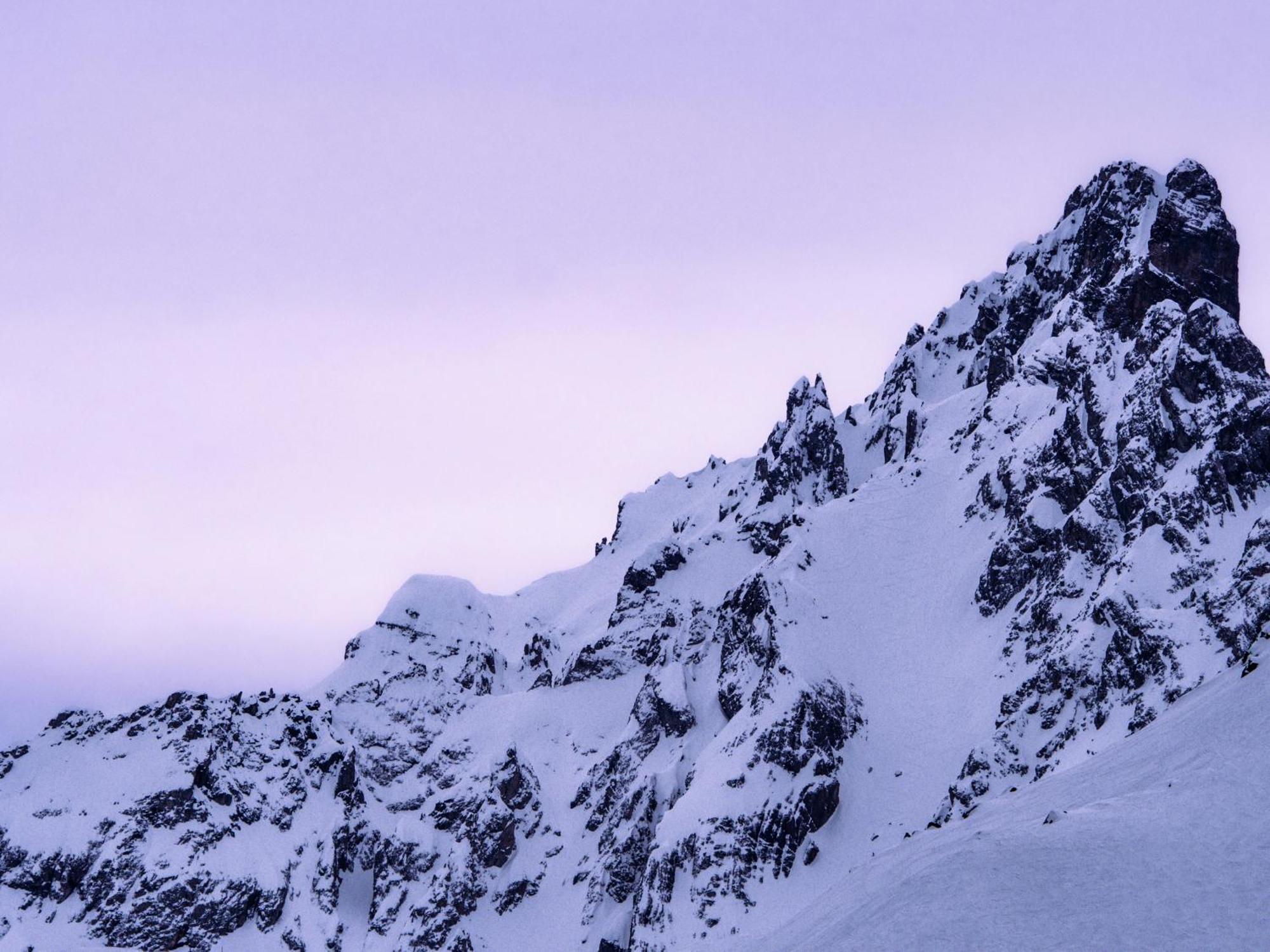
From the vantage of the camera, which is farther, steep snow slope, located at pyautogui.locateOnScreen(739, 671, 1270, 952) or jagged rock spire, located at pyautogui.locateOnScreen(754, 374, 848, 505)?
jagged rock spire, located at pyautogui.locateOnScreen(754, 374, 848, 505)

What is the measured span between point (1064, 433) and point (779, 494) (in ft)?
201

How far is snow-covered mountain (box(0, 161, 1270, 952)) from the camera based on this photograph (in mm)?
112250

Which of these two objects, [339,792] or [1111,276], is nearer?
[1111,276]

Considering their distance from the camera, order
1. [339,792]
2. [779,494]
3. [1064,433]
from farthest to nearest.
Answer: [779,494], [339,792], [1064,433]

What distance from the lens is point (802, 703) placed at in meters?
134

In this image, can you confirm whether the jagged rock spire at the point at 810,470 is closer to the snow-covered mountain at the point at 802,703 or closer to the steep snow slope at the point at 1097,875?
the snow-covered mountain at the point at 802,703

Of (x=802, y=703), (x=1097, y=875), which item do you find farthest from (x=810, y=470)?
(x=1097, y=875)

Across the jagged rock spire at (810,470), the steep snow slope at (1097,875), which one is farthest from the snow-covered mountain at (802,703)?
the steep snow slope at (1097,875)

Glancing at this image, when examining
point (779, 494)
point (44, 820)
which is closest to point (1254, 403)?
point (779, 494)

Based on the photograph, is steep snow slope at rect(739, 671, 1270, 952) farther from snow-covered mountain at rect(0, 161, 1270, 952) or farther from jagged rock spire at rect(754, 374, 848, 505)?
jagged rock spire at rect(754, 374, 848, 505)

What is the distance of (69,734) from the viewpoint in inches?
7367

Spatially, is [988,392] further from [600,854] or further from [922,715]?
[600,854]

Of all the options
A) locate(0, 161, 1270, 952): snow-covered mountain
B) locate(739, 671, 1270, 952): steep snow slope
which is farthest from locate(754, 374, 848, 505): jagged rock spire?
locate(739, 671, 1270, 952): steep snow slope

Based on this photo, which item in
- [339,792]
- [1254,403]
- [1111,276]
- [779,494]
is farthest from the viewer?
[779,494]
